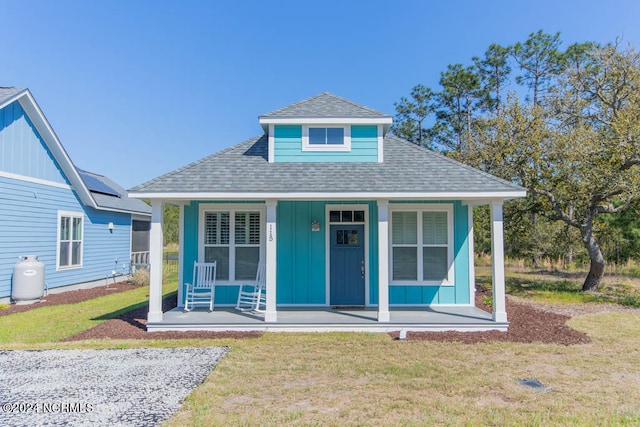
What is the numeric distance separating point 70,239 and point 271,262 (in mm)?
9564

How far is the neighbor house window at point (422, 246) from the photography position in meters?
8.98

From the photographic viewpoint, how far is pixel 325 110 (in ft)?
30.6

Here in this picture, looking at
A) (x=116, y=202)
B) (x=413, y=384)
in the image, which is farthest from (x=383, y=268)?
(x=116, y=202)

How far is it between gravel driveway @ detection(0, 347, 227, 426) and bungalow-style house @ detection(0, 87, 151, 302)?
614cm

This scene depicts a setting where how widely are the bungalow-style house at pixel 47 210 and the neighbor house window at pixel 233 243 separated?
609 cm

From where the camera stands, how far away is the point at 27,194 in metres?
11.1

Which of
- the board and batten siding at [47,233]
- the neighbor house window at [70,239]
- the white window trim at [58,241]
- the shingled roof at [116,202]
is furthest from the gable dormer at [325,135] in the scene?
the shingled roof at [116,202]

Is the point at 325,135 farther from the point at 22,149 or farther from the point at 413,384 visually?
the point at 22,149

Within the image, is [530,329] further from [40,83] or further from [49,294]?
[40,83]

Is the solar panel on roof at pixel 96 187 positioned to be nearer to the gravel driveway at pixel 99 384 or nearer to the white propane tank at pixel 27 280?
the white propane tank at pixel 27 280

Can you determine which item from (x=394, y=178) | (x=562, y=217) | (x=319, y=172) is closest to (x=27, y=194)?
(x=319, y=172)

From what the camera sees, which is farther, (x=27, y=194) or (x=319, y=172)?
(x=27, y=194)

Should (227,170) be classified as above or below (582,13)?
below

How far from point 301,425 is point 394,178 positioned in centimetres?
546
